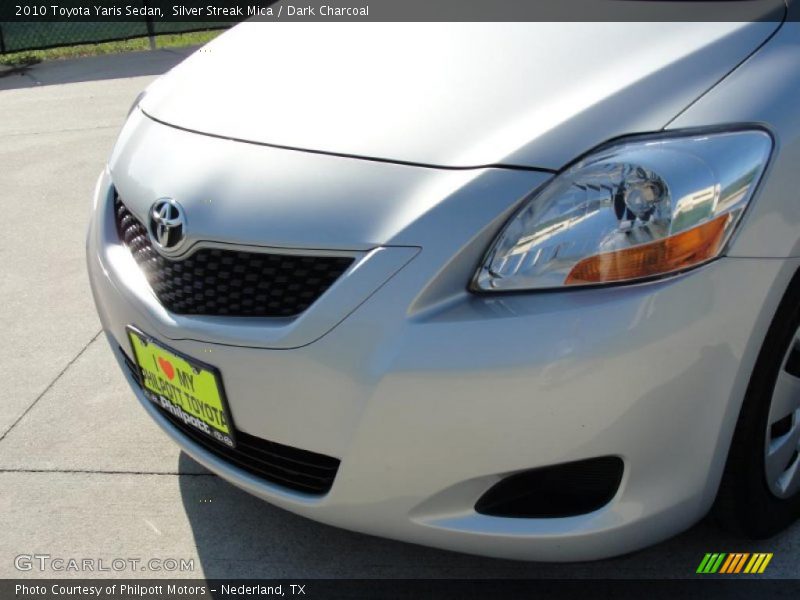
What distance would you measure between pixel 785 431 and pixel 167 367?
1388mm

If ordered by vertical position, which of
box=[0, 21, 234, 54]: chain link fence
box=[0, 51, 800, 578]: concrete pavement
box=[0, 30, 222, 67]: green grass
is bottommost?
box=[0, 30, 222, 67]: green grass

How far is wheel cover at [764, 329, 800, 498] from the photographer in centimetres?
209

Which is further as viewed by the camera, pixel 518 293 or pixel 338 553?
pixel 338 553

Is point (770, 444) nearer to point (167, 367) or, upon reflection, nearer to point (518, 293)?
point (518, 293)

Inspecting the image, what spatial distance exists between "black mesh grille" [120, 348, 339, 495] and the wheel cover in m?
0.92

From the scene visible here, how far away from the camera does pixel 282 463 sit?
6.91ft

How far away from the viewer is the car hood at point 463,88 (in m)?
1.90

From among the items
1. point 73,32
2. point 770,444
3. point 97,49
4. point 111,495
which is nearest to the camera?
point 770,444

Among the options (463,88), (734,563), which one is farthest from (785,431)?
(463,88)

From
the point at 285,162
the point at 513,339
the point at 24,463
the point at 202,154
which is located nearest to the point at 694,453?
the point at 513,339

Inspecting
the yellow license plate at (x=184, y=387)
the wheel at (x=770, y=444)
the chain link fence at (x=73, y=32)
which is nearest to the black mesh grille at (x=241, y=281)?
the yellow license plate at (x=184, y=387)

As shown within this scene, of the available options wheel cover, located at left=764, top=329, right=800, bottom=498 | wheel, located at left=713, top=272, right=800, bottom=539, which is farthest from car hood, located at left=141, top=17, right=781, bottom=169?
wheel cover, located at left=764, top=329, right=800, bottom=498

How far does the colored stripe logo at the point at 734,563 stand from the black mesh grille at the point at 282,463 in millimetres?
901

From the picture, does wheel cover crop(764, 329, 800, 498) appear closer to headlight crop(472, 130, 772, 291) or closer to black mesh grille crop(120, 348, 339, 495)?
headlight crop(472, 130, 772, 291)
